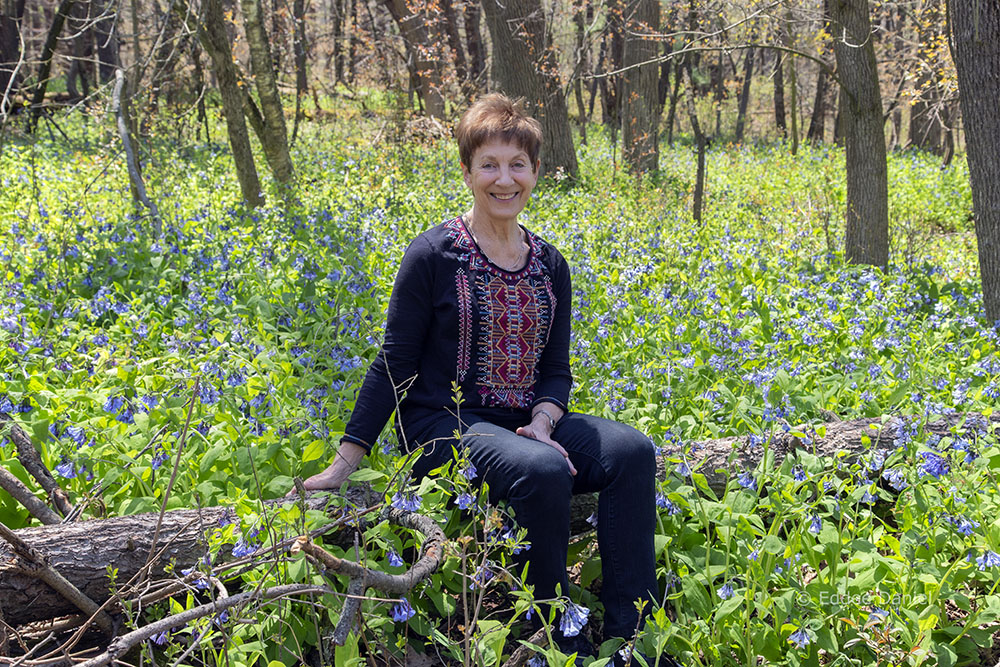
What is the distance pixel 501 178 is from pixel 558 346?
547mm

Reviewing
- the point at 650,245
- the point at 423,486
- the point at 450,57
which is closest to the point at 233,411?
the point at 423,486

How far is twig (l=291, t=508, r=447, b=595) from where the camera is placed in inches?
58.4

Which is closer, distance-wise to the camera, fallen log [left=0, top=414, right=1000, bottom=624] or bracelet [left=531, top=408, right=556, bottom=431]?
fallen log [left=0, top=414, right=1000, bottom=624]

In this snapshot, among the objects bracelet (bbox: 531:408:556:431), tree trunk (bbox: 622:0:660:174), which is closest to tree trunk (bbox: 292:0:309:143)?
tree trunk (bbox: 622:0:660:174)

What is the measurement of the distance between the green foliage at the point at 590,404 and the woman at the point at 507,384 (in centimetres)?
10

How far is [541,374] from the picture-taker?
2.44 m

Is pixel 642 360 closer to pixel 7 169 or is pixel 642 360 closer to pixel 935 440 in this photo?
pixel 935 440

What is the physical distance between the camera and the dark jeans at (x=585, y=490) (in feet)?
6.29

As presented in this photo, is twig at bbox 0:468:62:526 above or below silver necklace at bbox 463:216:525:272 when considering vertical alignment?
below

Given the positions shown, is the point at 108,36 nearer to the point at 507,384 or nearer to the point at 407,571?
the point at 507,384

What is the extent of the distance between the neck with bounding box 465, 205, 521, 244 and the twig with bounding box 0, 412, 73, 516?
1.33 metres

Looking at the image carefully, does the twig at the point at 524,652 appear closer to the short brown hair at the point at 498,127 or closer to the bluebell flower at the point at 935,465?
the bluebell flower at the point at 935,465

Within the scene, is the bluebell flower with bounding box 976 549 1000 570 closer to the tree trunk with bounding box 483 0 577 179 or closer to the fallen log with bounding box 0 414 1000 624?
the fallen log with bounding box 0 414 1000 624

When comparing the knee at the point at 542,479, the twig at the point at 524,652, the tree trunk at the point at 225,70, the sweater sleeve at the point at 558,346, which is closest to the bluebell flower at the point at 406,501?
the knee at the point at 542,479
